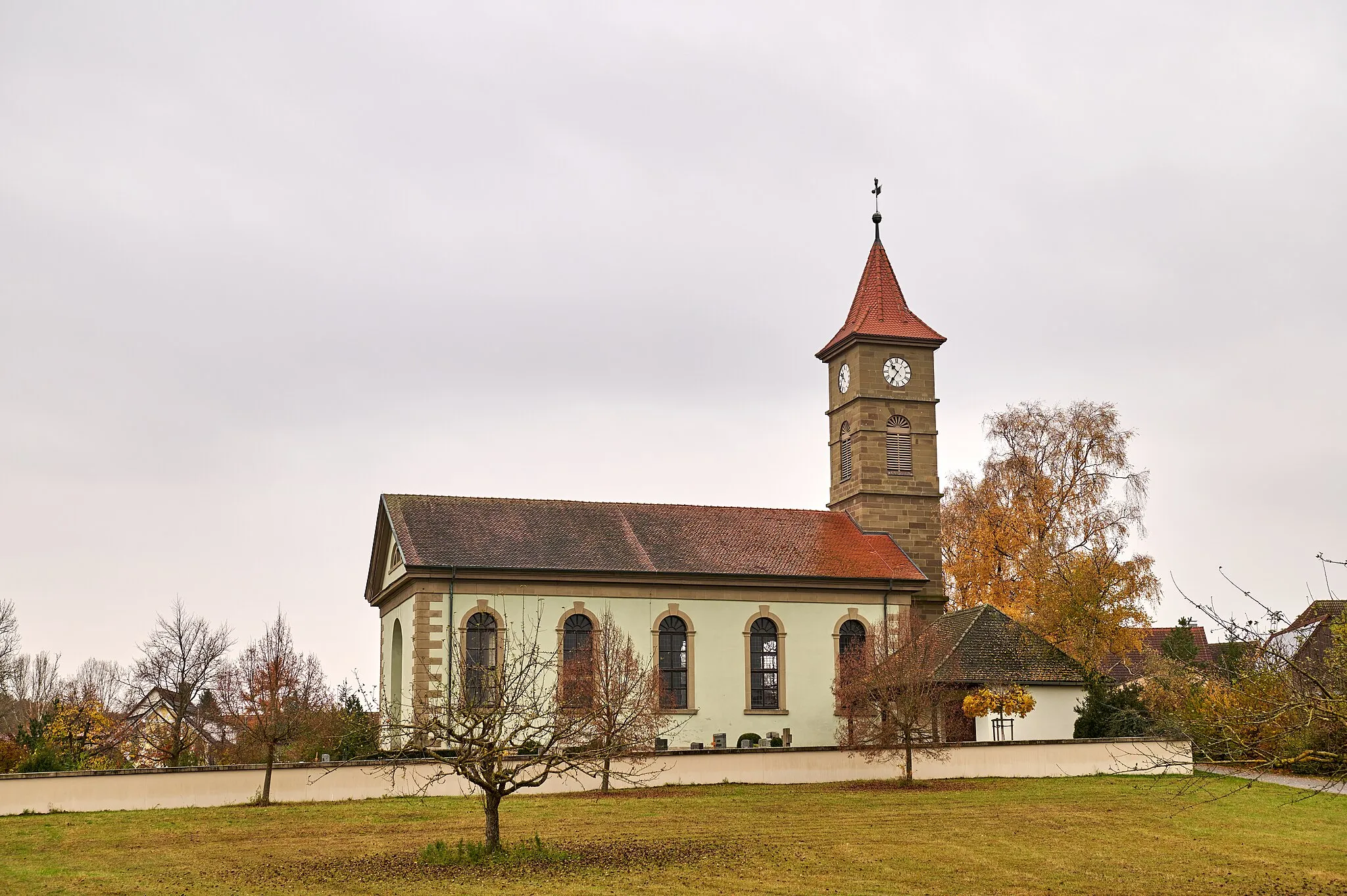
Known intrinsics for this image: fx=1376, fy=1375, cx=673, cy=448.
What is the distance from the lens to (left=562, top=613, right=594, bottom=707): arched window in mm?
35781

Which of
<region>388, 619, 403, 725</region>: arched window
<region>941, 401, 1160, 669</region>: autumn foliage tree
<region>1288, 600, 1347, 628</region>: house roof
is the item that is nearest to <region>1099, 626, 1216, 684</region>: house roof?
<region>941, 401, 1160, 669</region>: autumn foliage tree

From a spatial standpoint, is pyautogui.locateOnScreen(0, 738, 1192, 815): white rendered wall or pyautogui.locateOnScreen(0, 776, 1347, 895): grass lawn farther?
pyautogui.locateOnScreen(0, 738, 1192, 815): white rendered wall

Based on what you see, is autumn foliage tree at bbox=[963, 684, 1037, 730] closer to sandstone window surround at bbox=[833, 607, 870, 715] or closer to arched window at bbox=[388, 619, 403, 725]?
sandstone window surround at bbox=[833, 607, 870, 715]

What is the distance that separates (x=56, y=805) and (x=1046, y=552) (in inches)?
1448

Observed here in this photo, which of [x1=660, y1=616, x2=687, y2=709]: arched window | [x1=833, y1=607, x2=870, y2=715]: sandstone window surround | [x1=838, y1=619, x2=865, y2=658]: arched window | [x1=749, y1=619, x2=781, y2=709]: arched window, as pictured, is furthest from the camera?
[x1=838, y1=619, x2=865, y2=658]: arched window

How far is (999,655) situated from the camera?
39.9 m

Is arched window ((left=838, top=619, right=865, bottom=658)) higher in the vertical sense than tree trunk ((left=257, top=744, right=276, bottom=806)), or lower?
higher

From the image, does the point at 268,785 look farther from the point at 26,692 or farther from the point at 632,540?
the point at 26,692

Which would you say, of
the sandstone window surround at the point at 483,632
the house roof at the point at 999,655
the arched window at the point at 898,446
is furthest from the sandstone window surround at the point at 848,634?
the sandstone window surround at the point at 483,632

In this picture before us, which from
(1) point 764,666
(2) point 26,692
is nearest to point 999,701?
(1) point 764,666

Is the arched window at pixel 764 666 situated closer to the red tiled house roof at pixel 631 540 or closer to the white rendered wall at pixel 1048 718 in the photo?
the red tiled house roof at pixel 631 540

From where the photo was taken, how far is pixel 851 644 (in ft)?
141

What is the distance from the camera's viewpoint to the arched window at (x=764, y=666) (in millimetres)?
41938

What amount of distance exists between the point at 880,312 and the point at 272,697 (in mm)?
26391
